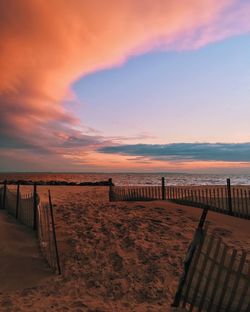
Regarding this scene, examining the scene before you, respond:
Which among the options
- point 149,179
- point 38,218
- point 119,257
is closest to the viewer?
point 119,257

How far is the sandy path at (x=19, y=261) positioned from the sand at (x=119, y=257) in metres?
0.48

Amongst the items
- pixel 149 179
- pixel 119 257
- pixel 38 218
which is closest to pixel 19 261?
pixel 38 218

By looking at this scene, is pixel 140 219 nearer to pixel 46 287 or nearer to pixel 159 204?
pixel 159 204

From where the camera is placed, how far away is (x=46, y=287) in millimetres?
7652

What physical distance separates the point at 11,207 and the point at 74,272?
854 centimetres

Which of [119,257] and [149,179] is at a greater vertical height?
[149,179]

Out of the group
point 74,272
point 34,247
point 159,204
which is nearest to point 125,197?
point 159,204

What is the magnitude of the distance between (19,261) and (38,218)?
237 cm

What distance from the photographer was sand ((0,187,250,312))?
22.4 feet

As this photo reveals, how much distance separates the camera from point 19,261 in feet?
30.8

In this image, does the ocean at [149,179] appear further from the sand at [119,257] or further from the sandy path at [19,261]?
the sandy path at [19,261]

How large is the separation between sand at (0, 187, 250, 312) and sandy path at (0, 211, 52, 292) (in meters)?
0.48

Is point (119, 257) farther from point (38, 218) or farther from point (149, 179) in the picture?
point (149, 179)

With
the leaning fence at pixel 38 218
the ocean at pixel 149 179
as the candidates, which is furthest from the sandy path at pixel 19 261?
the ocean at pixel 149 179
